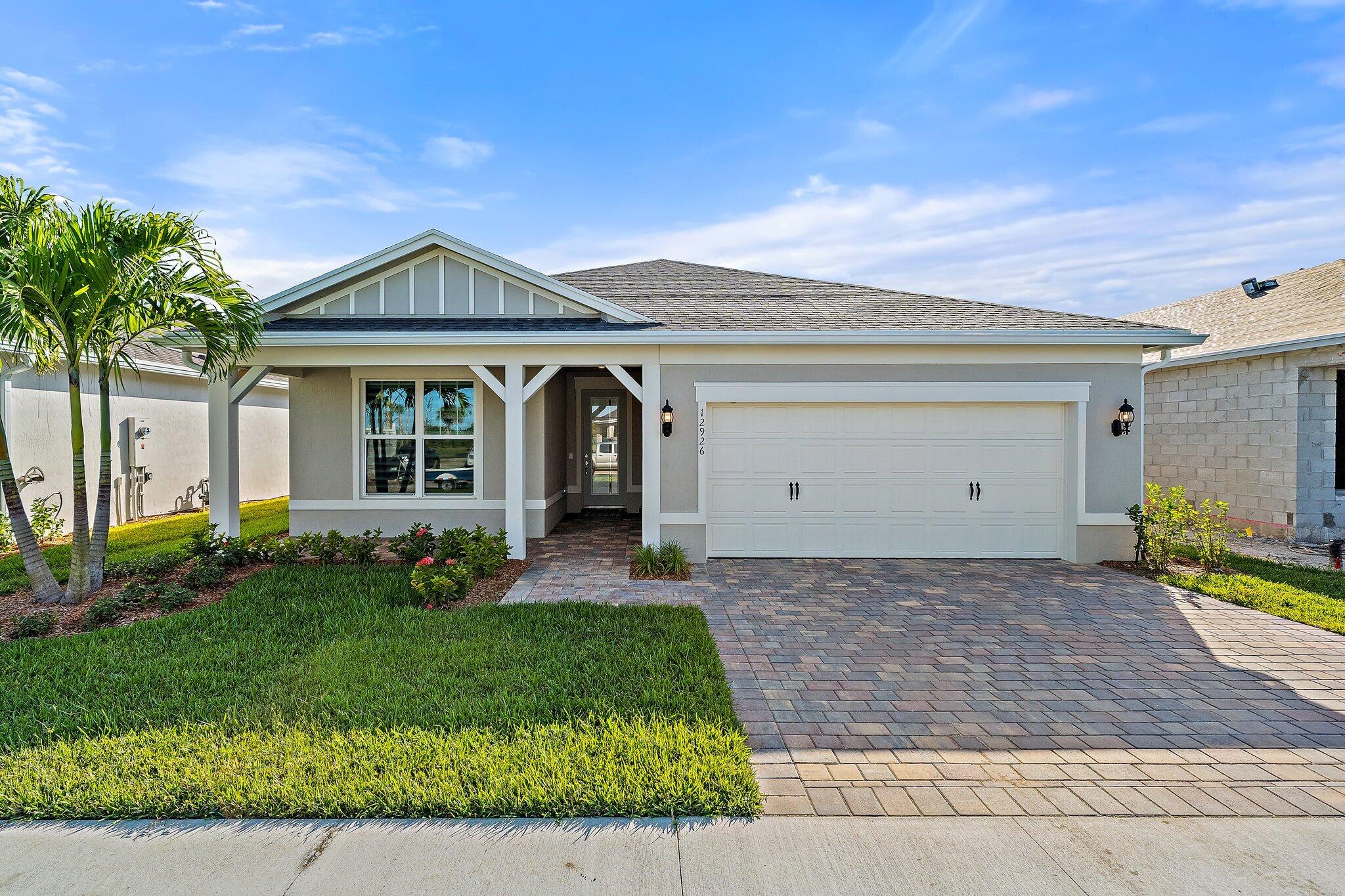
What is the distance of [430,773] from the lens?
3193 millimetres

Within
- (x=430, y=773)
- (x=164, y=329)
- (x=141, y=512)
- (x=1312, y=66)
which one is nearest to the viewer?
(x=430, y=773)

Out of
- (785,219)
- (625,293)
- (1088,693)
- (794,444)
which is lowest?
(1088,693)

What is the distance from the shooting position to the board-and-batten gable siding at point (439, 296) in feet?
29.7

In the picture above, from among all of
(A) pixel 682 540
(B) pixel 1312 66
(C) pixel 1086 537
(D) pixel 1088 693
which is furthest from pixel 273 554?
(B) pixel 1312 66

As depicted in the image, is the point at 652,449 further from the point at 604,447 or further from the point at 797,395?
the point at 604,447

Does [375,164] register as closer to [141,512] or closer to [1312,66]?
[141,512]

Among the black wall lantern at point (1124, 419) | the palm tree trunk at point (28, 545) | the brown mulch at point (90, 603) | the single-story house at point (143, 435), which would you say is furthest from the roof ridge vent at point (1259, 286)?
the palm tree trunk at point (28, 545)

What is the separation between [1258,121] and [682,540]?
12.9 metres

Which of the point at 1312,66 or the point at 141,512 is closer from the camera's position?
the point at 1312,66

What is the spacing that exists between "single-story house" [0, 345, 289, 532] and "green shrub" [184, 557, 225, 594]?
254cm

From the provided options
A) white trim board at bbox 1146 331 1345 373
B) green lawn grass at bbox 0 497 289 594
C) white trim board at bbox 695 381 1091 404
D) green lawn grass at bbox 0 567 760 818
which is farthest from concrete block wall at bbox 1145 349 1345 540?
green lawn grass at bbox 0 497 289 594

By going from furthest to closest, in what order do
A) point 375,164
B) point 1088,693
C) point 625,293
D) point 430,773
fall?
point 375,164
point 625,293
point 1088,693
point 430,773

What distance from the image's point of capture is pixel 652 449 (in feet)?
27.5

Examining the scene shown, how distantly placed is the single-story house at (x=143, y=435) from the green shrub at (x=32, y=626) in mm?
3365
